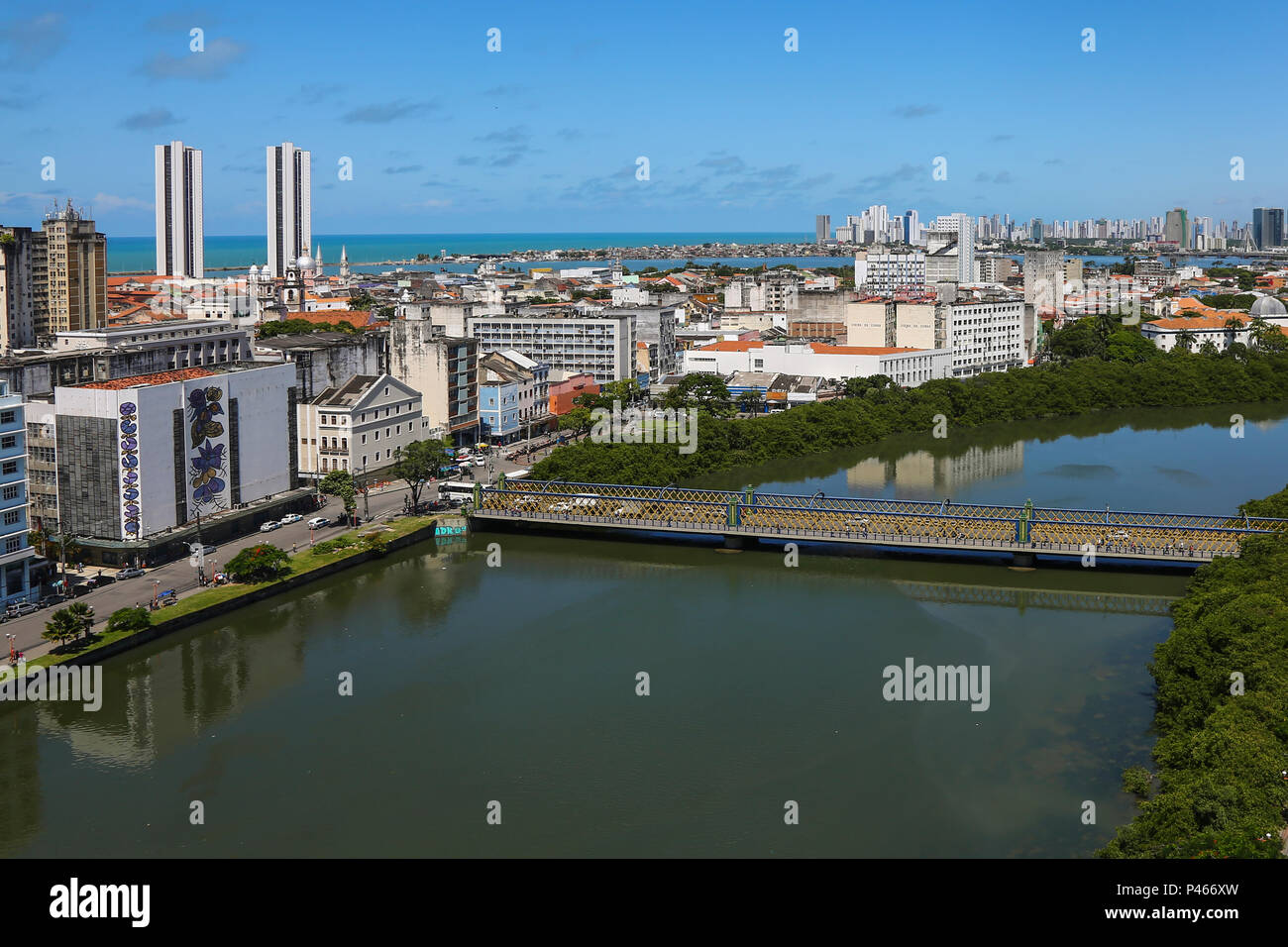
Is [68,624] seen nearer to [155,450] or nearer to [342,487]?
[155,450]

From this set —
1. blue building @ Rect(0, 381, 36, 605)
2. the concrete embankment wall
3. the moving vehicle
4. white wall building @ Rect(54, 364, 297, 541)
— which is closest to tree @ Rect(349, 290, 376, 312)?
the moving vehicle

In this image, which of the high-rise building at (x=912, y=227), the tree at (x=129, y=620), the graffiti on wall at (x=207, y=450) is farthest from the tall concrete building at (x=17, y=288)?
the high-rise building at (x=912, y=227)

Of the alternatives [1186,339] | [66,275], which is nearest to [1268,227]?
[1186,339]

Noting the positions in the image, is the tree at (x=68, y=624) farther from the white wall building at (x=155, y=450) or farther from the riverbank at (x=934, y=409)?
the riverbank at (x=934, y=409)

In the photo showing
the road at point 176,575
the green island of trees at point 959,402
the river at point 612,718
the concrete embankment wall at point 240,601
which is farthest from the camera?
the green island of trees at point 959,402

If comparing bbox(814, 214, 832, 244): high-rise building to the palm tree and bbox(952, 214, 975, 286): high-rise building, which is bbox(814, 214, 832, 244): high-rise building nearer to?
bbox(952, 214, 975, 286): high-rise building
